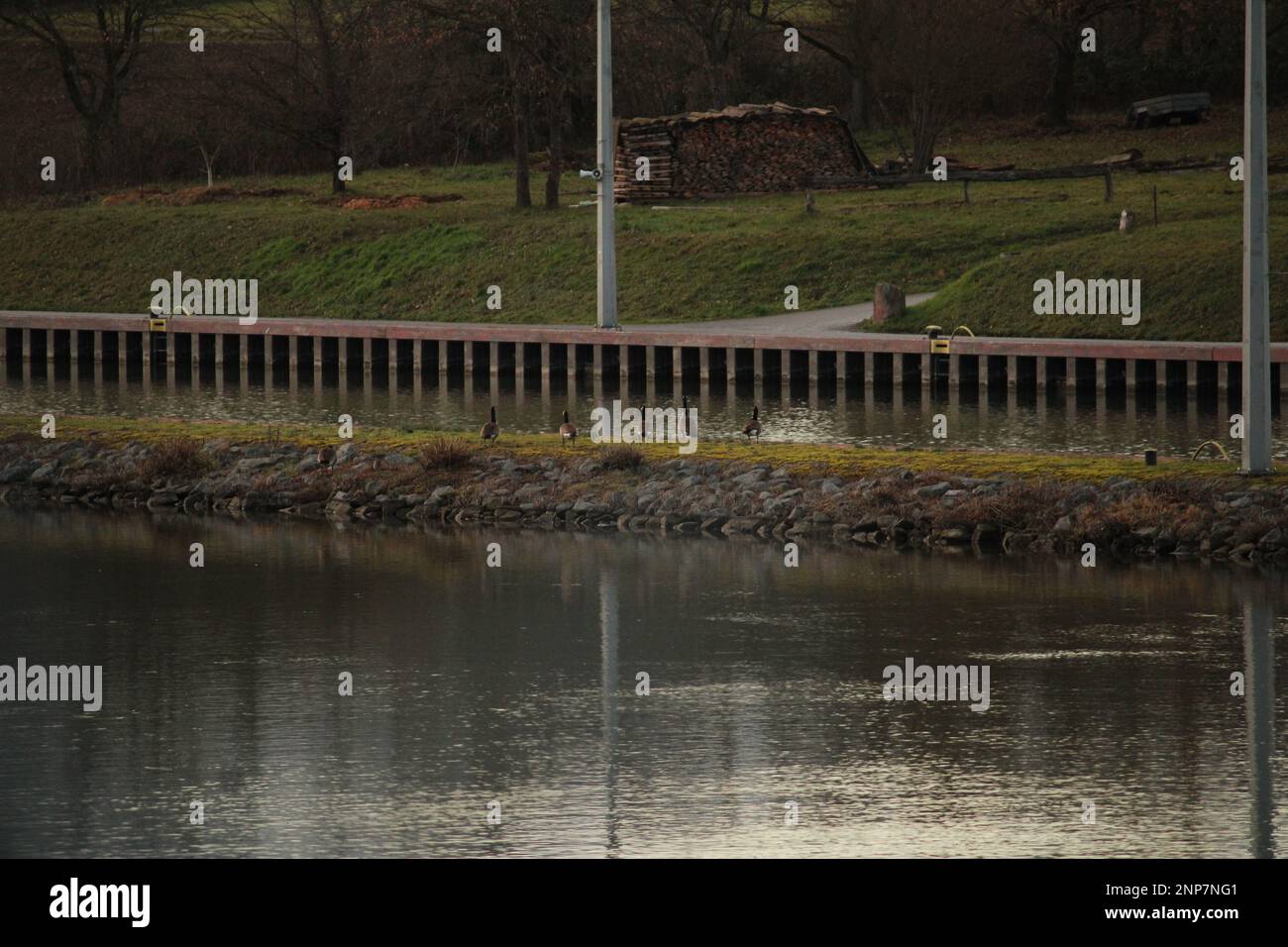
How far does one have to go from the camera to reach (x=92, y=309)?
66812 mm

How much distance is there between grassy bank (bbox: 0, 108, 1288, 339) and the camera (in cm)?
5200

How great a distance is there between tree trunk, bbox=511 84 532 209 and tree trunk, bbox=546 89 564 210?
0.68 metres

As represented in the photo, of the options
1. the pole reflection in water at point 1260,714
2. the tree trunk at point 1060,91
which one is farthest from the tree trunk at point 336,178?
the pole reflection in water at point 1260,714

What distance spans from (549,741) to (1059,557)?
35.8ft

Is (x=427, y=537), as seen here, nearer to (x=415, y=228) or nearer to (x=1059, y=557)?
(x=1059, y=557)

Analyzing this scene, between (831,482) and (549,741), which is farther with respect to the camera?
(831,482)

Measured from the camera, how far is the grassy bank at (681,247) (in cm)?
5200

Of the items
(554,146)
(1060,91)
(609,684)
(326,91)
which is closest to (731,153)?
(554,146)

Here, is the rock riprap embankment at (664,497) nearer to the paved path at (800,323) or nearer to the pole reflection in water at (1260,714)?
the pole reflection in water at (1260,714)

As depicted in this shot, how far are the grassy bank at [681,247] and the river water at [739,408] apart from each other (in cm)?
502

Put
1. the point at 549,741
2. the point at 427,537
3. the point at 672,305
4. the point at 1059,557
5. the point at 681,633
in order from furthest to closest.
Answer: the point at 672,305 → the point at 427,537 → the point at 1059,557 → the point at 681,633 → the point at 549,741
